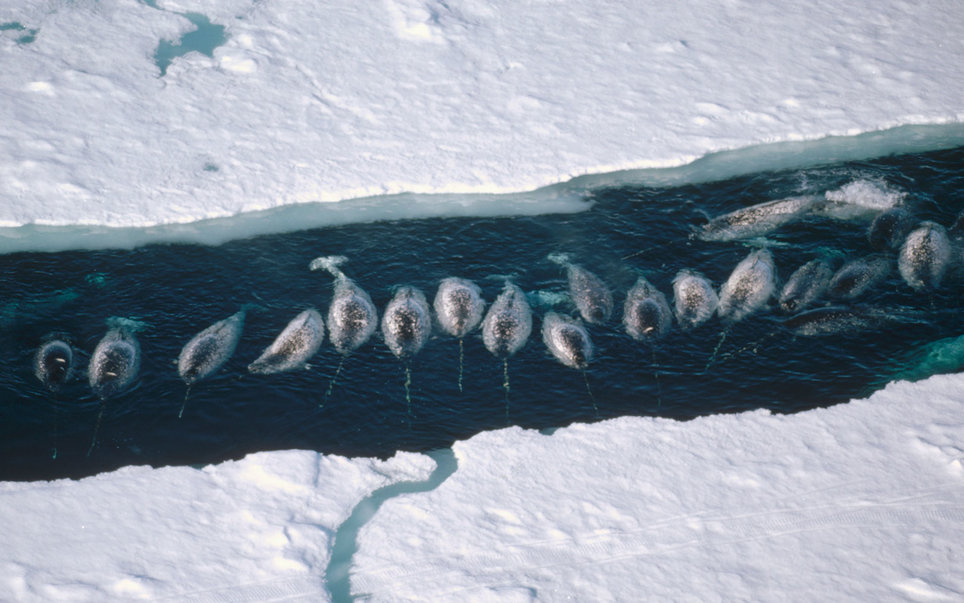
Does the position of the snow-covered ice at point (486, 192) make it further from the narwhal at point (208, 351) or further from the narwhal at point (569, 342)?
the narwhal at point (208, 351)

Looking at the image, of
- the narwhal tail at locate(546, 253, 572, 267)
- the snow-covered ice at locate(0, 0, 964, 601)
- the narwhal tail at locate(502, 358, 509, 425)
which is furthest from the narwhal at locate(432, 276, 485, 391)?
the snow-covered ice at locate(0, 0, 964, 601)

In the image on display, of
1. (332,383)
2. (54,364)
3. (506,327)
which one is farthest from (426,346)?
(54,364)

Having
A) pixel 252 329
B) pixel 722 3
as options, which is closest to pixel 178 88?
pixel 252 329

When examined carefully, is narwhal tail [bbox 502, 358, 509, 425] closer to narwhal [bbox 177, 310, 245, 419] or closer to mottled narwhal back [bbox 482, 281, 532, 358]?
mottled narwhal back [bbox 482, 281, 532, 358]

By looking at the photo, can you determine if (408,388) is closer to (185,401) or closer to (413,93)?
(185,401)

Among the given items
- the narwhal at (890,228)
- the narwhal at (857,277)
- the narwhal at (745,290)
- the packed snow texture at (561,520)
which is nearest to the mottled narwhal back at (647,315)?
the narwhal at (745,290)

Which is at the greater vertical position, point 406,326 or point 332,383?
point 406,326
